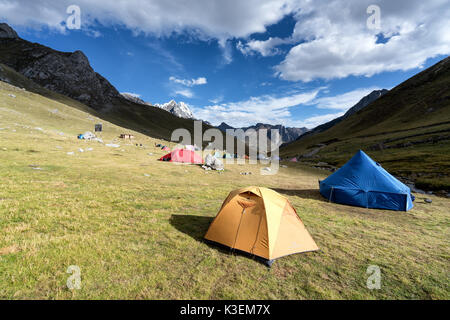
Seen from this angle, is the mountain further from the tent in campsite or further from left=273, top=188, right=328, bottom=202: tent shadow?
the tent in campsite

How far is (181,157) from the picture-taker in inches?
1265

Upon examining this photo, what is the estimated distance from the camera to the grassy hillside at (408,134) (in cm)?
3832

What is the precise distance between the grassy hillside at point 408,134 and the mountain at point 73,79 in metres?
102

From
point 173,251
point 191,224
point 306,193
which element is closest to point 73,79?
point 306,193

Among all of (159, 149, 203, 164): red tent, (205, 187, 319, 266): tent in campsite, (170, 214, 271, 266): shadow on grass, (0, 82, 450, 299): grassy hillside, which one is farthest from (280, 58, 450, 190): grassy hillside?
(159, 149, 203, 164): red tent

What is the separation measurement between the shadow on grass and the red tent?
22.0m

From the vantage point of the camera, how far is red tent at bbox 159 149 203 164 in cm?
3189

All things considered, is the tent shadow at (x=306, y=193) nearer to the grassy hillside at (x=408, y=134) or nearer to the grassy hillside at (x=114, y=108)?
the grassy hillside at (x=408, y=134)

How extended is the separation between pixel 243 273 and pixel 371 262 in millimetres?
5216

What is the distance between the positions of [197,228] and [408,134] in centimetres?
10473

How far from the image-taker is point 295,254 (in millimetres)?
7824
